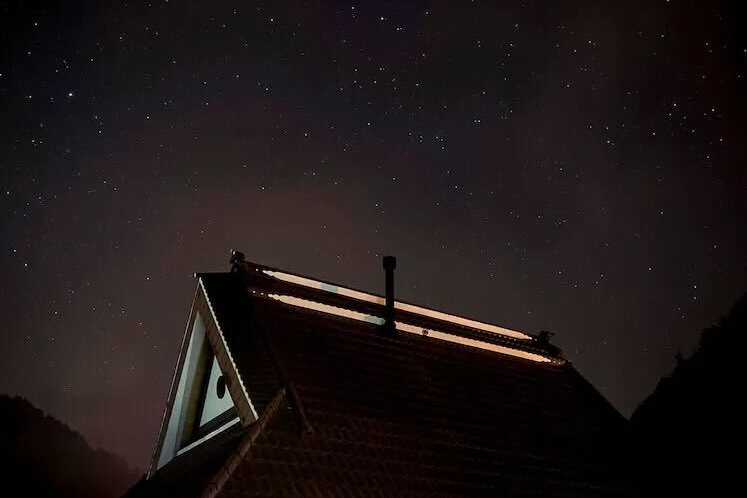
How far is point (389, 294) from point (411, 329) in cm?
80

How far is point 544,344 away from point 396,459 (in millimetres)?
7031

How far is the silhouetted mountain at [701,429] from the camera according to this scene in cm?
1023

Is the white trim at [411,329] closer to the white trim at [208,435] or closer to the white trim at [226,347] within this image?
the white trim at [226,347]

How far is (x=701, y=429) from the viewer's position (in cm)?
1448

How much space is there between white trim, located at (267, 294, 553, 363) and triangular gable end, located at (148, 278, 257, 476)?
4.00 feet

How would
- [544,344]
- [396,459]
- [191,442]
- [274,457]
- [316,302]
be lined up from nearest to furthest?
[274,457]
[396,459]
[191,442]
[316,302]
[544,344]

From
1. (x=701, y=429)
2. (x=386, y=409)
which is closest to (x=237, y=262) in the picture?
(x=386, y=409)

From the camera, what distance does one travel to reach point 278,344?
817 cm

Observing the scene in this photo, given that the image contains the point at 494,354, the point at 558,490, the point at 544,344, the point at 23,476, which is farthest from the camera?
the point at 23,476

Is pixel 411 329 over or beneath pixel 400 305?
beneath

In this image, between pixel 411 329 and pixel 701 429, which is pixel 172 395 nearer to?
pixel 411 329

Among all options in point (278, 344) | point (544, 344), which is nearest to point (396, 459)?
point (278, 344)

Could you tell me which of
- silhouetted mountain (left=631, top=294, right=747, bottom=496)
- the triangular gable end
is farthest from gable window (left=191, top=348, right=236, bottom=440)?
silhouetted mountain (left=631, top=294, right=747, bottom=496)

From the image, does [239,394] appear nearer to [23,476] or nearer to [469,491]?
[469,491]
